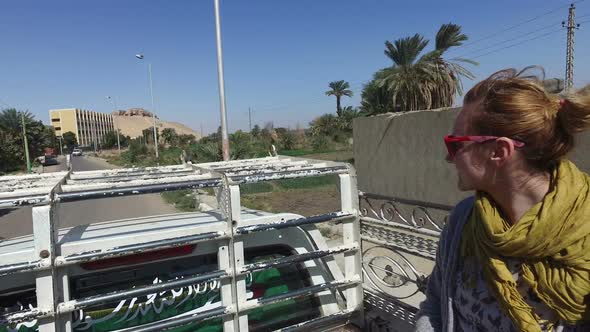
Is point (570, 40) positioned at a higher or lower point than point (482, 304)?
higher

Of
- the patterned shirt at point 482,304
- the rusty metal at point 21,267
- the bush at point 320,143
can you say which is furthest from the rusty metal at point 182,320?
the bush at point 320,143

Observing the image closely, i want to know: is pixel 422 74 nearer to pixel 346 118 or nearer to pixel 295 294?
pixel 295 294

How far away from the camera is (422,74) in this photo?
17797 millimetres

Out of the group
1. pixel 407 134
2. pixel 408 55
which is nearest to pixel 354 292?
pixel 407 134

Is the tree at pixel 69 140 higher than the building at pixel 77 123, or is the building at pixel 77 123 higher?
the building at pixel 77 123

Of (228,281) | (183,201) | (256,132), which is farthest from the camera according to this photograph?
(256,132)

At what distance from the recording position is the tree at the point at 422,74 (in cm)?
1708

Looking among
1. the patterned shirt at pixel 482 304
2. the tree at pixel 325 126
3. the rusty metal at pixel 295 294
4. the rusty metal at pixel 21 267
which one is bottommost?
the rusty metal at pixel 295 294

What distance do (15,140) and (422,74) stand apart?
1551 inches

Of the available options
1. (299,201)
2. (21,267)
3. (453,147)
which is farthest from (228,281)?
(299,201)

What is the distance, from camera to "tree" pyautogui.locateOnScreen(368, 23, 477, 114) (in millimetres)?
17078

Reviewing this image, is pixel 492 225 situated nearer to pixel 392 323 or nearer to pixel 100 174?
pixel 392 323

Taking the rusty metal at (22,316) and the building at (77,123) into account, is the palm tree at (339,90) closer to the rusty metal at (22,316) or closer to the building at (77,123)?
the rusty metal at (22,316)

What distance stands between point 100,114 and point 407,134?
507 feet
